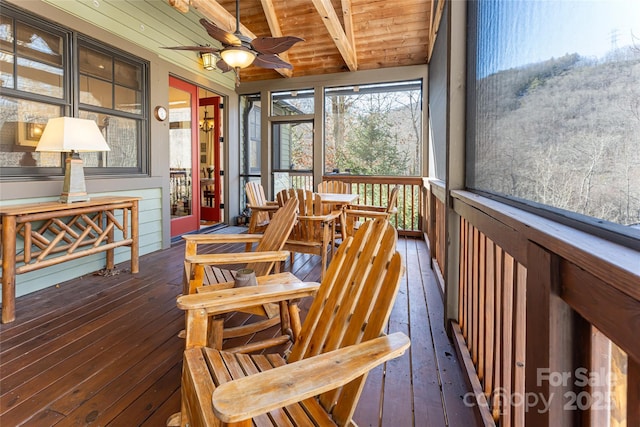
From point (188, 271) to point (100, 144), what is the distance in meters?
1.78

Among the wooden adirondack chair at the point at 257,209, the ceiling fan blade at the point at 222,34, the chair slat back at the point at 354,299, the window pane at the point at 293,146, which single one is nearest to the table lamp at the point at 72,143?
the ceiling fan blade at the point at 222,34

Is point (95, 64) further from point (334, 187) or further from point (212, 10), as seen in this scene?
point (334, 187)

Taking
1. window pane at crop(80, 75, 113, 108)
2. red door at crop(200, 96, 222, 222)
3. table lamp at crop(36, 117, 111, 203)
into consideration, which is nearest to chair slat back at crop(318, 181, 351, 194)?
red door at crop(200, 96, 222, 222)

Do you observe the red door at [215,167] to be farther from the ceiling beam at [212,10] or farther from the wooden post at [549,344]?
the wooden post at [549,344]

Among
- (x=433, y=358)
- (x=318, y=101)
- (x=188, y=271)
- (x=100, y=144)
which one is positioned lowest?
(x=433, y=358)

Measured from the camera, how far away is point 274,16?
5121 mm

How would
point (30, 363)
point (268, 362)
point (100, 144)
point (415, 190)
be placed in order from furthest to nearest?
point (415, 190) → point (100, 144) → point (30, 363) → point (268, 362)

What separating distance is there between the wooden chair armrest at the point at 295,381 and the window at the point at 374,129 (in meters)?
5.00


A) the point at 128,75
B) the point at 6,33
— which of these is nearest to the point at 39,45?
the point at 6,33

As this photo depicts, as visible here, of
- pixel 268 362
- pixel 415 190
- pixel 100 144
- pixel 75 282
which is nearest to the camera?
pixel 268 362

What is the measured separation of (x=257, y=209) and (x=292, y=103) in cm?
332

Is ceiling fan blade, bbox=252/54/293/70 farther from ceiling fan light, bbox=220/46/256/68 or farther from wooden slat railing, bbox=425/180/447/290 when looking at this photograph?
wooden slat railing, bbox=425/180/447/290

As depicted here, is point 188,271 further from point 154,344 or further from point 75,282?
point 75,282

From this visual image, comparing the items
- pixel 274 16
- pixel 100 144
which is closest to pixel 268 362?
pixel 100 144
